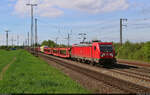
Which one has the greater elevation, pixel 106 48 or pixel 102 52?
pixel 106 48

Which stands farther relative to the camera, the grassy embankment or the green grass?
the grassy embankment

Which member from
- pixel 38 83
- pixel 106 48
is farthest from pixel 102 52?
pixel 38 83

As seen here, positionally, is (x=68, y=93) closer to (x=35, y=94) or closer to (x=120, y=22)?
(x=35, y=94)

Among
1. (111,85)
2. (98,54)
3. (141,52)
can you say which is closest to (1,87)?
(111,85)

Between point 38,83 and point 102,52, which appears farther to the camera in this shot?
point 102,52

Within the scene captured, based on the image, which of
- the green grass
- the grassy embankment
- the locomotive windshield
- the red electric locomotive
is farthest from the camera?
the grassy embankment

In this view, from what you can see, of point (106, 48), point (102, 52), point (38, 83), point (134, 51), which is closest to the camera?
point (38, 83)

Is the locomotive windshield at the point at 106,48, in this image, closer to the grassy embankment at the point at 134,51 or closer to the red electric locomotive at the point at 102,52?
the red electric locomotive at the point at 102,52

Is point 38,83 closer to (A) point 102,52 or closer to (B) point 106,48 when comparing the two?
(A) point 102,52

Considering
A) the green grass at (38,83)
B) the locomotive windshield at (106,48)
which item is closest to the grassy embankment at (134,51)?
the locomotive windshield at (106,48)

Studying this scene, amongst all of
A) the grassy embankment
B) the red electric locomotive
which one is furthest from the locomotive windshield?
the grassy embankment

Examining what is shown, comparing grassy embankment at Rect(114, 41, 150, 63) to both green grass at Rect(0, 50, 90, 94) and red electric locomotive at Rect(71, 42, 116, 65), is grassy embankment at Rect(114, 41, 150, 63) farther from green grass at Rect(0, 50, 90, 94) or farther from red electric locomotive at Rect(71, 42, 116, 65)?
green grass at Rect(0, 50, 90, 94)

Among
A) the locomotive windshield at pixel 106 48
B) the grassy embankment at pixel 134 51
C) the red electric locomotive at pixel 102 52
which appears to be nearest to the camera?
the red electric locomotive at pixel 102 52

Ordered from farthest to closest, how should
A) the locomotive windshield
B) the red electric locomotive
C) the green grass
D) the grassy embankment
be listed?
the grassy embankment < the locomotive windshield < the red electric locomotive < the green grass
